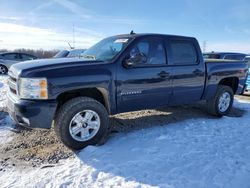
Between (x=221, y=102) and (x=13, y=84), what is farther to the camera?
(x=221, y=102)

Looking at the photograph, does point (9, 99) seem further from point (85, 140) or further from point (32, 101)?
point (85, 140)

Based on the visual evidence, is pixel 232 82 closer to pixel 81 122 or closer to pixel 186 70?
pixel 186 70

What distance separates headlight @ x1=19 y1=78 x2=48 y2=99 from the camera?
406 cm

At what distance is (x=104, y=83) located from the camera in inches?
181

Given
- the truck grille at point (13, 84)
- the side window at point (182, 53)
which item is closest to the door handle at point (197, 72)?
the side window at point (182, 53)

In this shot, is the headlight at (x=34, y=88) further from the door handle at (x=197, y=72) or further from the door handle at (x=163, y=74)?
the door handle at (x=197, y=72)

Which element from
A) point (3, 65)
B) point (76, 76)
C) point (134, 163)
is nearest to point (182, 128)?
point (134, 163)

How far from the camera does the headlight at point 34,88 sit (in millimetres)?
4059

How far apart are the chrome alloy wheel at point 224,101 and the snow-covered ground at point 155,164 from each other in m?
1.43

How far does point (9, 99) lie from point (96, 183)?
7.03ft

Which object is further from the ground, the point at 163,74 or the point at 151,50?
the point at 151,50

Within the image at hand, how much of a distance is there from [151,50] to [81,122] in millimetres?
1942

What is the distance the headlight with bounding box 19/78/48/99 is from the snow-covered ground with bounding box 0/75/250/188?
3.42ft

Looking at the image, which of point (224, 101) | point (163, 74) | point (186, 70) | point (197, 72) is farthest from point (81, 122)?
point (224, 101)
